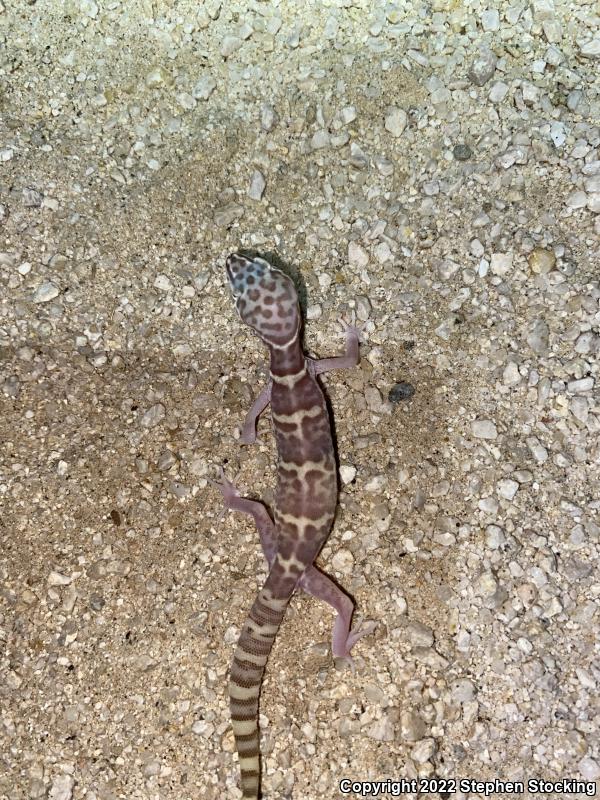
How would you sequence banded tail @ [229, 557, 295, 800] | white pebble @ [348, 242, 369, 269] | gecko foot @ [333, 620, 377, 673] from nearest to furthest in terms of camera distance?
1. banded tail @ [229, 557, 295, 800]
2. gecko foot @ [333, 620, 377, 673]
3. white pebble @ [348, 242, 369, 269]

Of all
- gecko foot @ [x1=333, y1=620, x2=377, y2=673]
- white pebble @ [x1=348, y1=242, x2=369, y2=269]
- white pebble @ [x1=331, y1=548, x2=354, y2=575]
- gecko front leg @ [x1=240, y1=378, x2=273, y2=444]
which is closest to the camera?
gecko foot @ [x1=333, y1=620, x2=377, y2=673]

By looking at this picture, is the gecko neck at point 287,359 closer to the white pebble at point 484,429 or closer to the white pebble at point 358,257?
the white pebble at point 358,257

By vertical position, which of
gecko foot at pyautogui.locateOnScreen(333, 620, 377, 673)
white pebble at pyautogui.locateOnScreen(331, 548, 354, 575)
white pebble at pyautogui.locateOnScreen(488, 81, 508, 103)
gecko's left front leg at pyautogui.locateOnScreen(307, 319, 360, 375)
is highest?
white pebble at pyautogui.locateOnScreen(488, 81, 508, 103)

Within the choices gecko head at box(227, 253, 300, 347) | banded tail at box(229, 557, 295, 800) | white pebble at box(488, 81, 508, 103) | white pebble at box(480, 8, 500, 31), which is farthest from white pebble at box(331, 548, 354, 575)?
white pebble at box(480, 8, 500, 31)

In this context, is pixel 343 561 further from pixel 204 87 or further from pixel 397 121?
pixel 204 87

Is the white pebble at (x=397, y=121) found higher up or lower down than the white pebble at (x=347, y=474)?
higher up

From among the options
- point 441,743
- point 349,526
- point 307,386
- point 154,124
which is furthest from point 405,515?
point 154,124

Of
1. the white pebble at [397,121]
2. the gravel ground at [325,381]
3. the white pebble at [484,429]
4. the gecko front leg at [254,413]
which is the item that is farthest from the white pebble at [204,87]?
the white pebble at [484,429]

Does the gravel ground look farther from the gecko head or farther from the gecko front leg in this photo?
the gecko head
